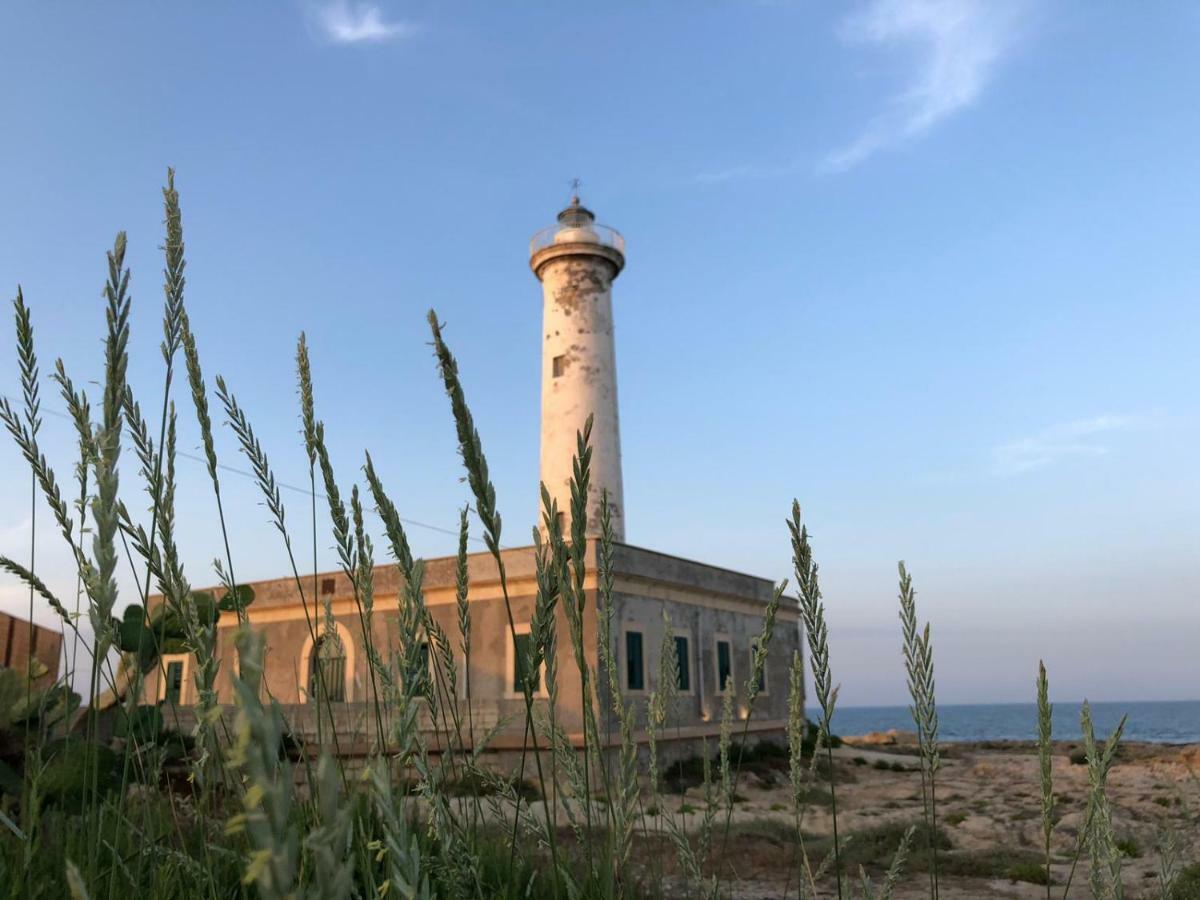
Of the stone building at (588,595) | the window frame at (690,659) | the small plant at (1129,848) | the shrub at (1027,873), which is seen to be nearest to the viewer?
the shrub at (1027,873)

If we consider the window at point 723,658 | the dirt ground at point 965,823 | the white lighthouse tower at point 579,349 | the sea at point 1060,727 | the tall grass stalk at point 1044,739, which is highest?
the white lighthouse tower at point 579,349

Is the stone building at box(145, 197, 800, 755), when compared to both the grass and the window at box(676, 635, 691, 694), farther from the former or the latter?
the grass

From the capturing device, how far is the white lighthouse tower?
61.7 ft

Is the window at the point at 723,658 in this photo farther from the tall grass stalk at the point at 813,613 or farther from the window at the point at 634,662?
the tall grass stalk at the point at 813,613

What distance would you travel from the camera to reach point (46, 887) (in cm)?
211

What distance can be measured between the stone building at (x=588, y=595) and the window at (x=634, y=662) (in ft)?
0.09

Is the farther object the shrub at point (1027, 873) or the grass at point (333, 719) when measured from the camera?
the shrub at point (1027, 873)

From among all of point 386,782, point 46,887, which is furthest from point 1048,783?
point 46,887

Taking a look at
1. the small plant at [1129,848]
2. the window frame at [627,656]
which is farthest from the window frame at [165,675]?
the small plant at [1129,848]

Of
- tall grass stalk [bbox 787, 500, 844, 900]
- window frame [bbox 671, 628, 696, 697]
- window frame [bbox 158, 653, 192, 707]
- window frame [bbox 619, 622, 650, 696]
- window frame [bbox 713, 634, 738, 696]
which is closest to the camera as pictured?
tall grass stalk [bbox 787, 500, 844, 900]

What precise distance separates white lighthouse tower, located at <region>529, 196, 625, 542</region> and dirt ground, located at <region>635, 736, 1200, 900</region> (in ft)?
21.4

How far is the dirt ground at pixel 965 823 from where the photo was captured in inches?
259

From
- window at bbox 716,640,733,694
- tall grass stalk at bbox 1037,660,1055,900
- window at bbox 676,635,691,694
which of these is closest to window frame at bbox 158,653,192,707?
tall grass stalk at bbox 1037,660,1055,900

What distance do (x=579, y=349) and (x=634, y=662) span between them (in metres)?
6.44
